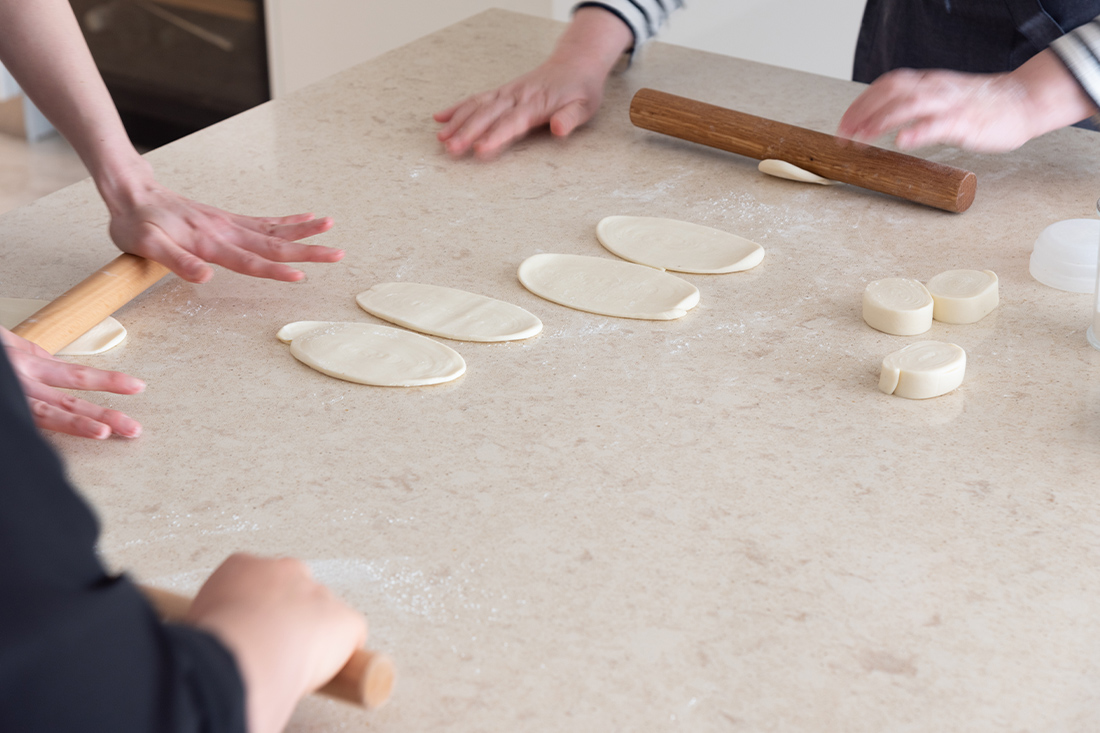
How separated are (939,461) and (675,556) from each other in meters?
0.26

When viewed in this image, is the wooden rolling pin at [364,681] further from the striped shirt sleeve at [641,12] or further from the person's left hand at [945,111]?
the striped shirt sleeve at [641,12]

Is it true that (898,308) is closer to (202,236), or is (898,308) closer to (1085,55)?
(1085,55)

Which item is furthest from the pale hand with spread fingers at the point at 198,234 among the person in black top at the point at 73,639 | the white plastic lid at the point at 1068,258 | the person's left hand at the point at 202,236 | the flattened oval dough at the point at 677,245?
the white plastic lid at the point at 1068,258

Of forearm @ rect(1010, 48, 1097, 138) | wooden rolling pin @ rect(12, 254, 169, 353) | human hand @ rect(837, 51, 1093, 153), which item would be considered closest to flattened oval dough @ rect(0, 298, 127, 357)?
wooden rolling pin @ rect(12, 254, 169, 353)

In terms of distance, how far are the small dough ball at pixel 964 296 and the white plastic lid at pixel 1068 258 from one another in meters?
0.07

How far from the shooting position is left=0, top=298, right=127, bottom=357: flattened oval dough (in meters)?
0.91

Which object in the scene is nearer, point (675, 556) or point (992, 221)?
point (675, 556)

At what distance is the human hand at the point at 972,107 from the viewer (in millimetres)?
1121

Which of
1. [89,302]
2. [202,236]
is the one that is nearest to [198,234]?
[202,236]

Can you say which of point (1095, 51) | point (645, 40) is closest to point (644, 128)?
point (645, 40)

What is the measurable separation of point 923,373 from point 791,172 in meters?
0.46

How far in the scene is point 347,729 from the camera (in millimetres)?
572

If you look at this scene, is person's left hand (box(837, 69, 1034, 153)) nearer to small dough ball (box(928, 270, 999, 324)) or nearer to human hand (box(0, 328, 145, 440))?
small dough ball (box(928, 270, 999, 324))

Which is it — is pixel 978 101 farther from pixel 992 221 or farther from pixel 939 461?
pixel 939 461
